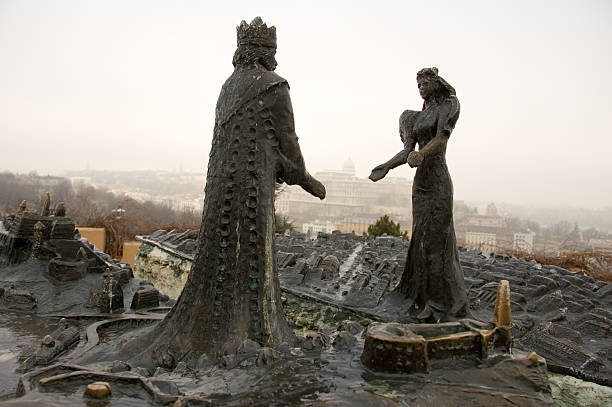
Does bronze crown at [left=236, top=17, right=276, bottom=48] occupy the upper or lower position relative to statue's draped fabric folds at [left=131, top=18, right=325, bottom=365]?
upper

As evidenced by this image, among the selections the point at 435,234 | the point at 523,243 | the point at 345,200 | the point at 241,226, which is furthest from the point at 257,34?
the point at 345,200

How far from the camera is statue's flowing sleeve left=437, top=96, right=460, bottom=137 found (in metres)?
4.80

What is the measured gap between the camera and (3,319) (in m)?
5.32

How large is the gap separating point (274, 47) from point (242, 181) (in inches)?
45.9

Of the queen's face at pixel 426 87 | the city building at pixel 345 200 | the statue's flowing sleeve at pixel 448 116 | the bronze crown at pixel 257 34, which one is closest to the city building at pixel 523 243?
the city building at pixel 345 200

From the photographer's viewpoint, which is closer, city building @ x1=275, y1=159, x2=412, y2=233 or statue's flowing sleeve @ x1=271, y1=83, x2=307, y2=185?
statue's flowing sleeve @ x1=271, y1=83, x2=307, y2=185

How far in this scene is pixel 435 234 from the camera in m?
5.06

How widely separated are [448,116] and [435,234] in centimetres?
123

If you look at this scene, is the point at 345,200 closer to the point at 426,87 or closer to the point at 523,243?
the point at 523,243

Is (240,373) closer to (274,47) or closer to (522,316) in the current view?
(274,47)

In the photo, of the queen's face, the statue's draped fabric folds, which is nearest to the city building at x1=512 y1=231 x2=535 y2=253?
the queen's face

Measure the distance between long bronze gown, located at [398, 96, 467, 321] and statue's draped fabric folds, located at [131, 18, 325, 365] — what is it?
1850 millimetres

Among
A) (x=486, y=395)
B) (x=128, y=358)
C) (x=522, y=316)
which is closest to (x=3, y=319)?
(x=128, y=358)

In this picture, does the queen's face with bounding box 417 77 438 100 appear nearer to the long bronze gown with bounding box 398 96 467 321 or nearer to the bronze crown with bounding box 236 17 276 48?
the long bronze gown with bounding box 398 96 467 321
